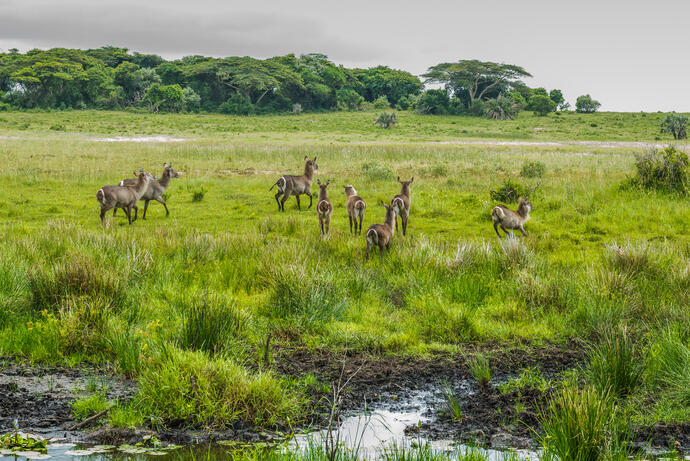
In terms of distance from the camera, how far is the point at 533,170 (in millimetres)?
22234

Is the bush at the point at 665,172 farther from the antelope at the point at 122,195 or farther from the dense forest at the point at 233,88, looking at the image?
the dense forest at the point at 233,88

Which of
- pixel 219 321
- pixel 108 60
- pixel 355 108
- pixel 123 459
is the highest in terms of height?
pixel 108 60

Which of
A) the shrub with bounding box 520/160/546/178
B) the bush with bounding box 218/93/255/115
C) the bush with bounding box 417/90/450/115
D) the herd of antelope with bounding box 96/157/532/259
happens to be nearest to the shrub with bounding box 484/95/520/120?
the bush with bounding box 417/90/450/115

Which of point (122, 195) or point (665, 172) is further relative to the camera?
point (665, 172)

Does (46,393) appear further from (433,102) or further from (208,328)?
(433,102)

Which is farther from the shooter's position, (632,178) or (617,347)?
(632,178)

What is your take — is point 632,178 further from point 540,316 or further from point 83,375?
point 83,375

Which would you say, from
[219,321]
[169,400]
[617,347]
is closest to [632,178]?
[617,347]

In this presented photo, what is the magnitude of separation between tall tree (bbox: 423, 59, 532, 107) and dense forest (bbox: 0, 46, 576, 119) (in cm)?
13

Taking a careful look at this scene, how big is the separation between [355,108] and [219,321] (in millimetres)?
84218

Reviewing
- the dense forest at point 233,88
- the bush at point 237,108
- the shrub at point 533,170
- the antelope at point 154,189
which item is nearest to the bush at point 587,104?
the dense forest at point 233,88

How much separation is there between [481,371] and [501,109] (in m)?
72.1

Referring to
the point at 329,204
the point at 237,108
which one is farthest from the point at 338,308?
the point at 237,108

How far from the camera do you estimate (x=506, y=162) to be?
2623cm
